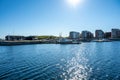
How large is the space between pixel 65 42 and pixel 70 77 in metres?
117

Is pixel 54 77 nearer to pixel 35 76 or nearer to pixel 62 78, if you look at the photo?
pixel 62 78

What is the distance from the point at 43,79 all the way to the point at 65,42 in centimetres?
11774

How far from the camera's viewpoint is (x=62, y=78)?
23.3m

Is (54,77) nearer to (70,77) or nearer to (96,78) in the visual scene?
(70,77)

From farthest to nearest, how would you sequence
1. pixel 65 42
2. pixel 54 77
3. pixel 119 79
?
pixel 65 42, pixel 54 77, pixel 119 79

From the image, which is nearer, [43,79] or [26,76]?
[43,79]

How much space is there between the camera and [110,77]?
23.5 m

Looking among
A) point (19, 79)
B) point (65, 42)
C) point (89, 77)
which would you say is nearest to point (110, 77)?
point (89, 77)

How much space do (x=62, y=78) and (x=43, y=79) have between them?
9.78 feet

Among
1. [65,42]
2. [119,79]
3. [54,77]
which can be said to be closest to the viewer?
[119,79]

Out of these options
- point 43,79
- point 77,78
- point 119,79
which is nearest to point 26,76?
point 43,79

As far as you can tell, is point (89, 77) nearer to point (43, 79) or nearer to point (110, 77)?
point (110, 77)

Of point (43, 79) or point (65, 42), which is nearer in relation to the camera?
point (43, 79)

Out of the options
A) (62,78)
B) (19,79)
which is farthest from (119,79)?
(19,79)
